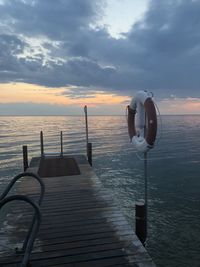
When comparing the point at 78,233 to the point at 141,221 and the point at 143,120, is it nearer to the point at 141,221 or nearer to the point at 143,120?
the point at 141,221

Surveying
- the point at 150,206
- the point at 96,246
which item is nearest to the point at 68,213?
the point at 96,246

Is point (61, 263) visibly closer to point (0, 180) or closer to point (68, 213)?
point (68, 213)

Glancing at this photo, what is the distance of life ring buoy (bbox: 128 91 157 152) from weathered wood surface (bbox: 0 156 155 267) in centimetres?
188

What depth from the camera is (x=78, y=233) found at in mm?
5750

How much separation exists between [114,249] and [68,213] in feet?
6.97

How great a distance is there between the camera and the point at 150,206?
11844mm

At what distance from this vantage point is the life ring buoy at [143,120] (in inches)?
307

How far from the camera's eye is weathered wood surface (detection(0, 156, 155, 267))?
188 inches

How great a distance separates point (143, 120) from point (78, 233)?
423cm

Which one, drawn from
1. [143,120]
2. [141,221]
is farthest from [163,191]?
[141,221]

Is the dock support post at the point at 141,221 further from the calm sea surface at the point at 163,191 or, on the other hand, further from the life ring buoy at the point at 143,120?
the life ring buoy at the point at 143,120

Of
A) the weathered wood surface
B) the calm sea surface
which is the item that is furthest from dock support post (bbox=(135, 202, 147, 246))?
the calm sea surface

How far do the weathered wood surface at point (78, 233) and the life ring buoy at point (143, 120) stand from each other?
1883 mm

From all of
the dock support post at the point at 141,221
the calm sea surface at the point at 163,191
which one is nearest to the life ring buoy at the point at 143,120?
the calm sea surface at the point at 163,191
